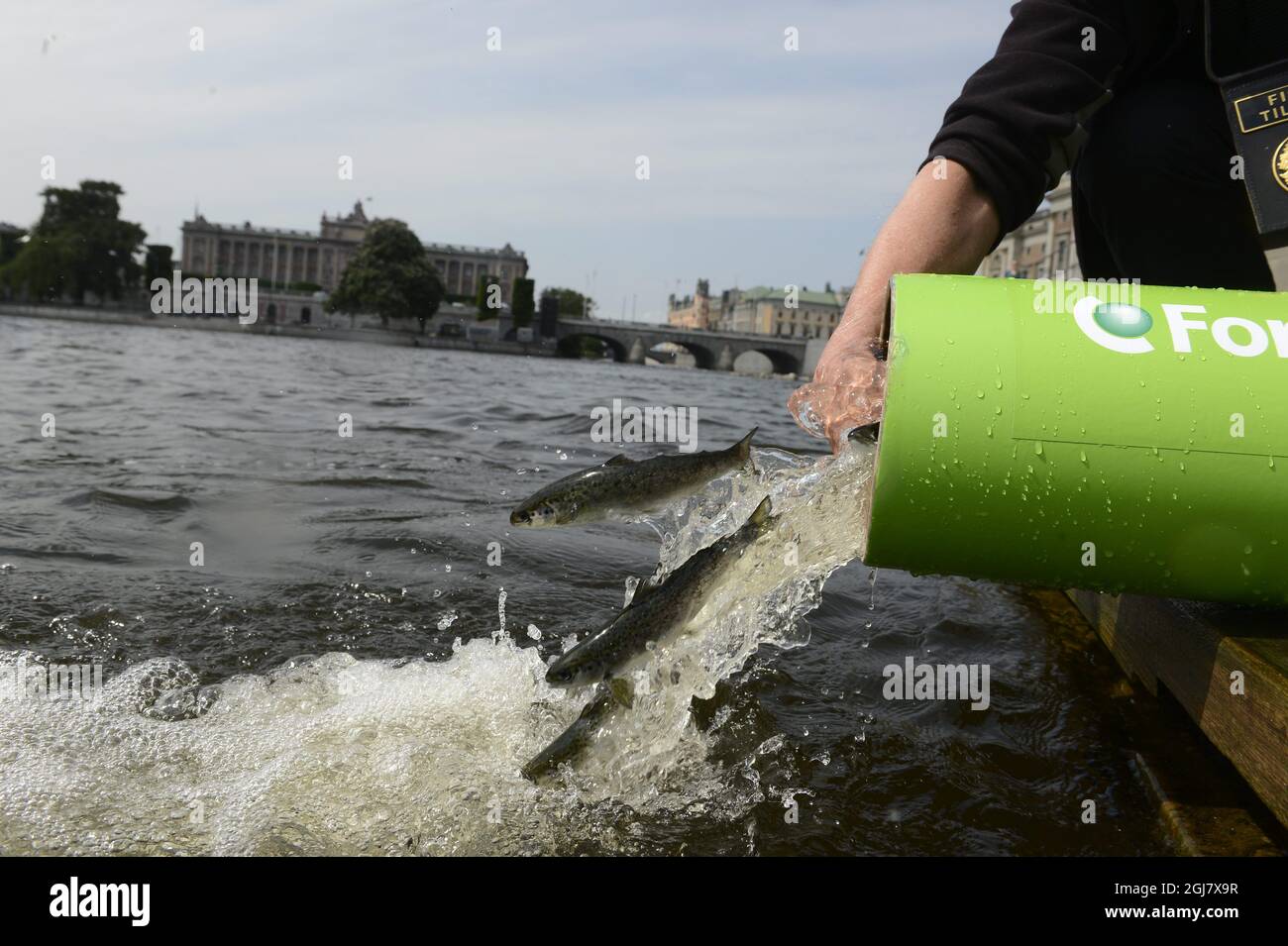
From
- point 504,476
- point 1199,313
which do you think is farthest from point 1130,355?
point 504,476

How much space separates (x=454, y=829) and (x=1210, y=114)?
2.94m

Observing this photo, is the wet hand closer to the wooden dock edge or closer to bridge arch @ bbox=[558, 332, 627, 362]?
the wooden dock edge

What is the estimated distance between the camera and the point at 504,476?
26.4 feet

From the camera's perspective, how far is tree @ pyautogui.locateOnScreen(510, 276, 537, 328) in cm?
9962

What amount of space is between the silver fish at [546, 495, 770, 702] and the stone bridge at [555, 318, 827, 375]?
91911 mm

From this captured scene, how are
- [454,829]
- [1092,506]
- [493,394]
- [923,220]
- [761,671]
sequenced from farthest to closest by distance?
[493,394] < [761,671] < [923,220] < [454,829] < [1092,506]

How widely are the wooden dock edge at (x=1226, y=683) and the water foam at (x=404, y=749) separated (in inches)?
34.2

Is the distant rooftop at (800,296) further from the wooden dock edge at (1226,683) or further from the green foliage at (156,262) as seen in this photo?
the wooden dock edge at (1226,683)

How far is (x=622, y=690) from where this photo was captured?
9.48ft

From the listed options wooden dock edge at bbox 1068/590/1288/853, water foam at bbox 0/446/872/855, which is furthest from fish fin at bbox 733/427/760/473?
wooden dock edge at bbox 1068/590/1288/853
